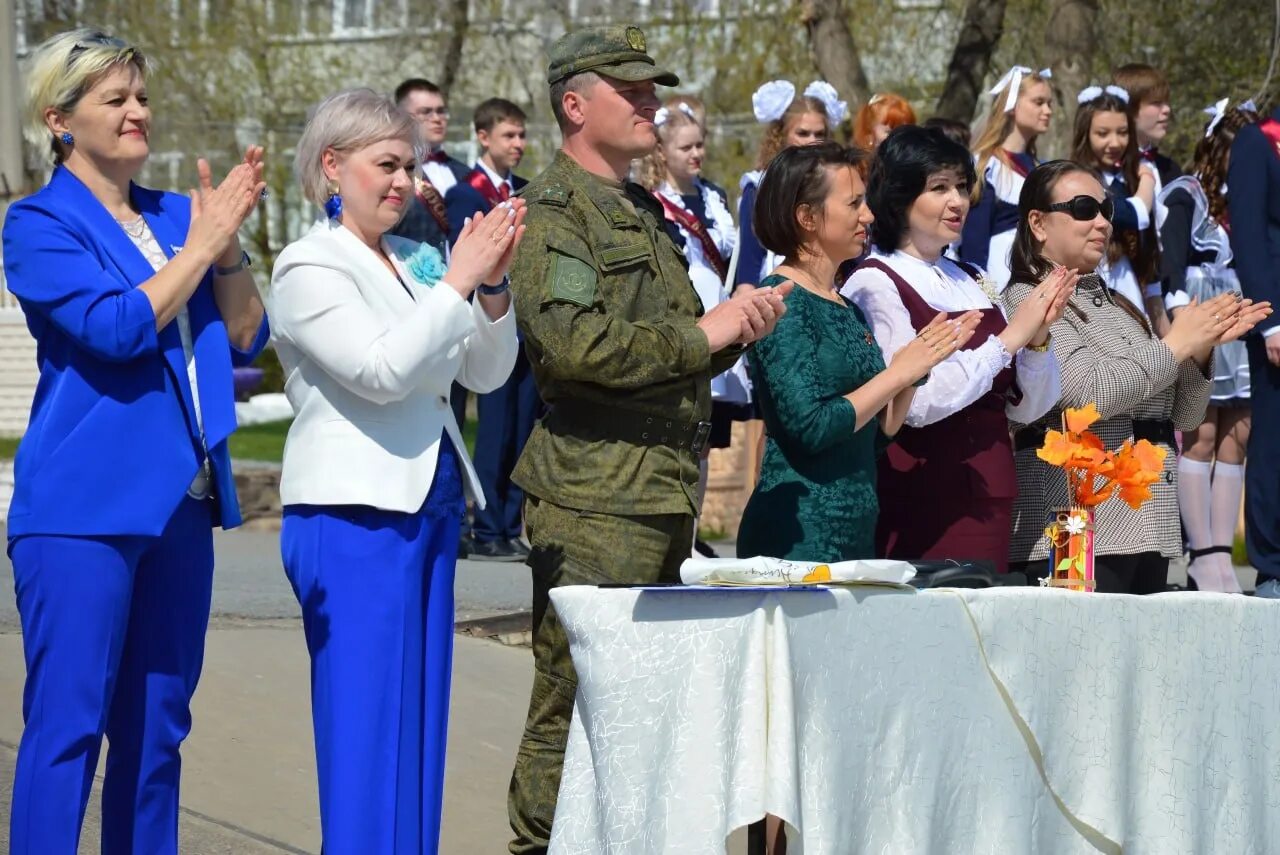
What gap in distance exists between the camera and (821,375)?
16.0 feet

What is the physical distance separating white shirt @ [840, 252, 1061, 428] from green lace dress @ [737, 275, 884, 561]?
0.92 feet

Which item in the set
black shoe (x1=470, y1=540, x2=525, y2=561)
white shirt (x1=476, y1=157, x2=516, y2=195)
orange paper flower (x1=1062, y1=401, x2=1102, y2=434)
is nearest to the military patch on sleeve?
orange paper flower (x1=1062, y1=401, x2=1102, y2=434)

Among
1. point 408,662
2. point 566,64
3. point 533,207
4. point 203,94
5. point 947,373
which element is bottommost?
point 408,662

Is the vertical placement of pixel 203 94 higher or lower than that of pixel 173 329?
higher

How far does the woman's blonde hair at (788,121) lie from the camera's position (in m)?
8.48

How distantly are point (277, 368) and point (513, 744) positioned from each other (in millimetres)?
16980

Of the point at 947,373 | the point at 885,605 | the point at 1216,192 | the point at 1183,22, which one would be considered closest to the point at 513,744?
the point at 947,373

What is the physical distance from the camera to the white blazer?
13.4 ft

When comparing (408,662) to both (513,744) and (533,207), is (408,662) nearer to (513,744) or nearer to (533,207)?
(533,207)

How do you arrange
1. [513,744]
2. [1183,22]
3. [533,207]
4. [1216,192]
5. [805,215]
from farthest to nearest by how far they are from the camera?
1. [1183,22]
2. [1216,192]
3. [513,744]
4. [805,215]
5. [533,207]

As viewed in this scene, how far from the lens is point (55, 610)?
12.9 ft

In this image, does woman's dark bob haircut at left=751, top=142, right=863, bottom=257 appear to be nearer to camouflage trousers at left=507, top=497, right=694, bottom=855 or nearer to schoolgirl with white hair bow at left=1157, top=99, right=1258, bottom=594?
camouflage trousers at left=507, top=497, right=694, bottom=855

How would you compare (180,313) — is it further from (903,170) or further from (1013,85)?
(1013,85)

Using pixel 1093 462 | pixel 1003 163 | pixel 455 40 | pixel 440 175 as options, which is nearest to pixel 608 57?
pixel 1093 462
